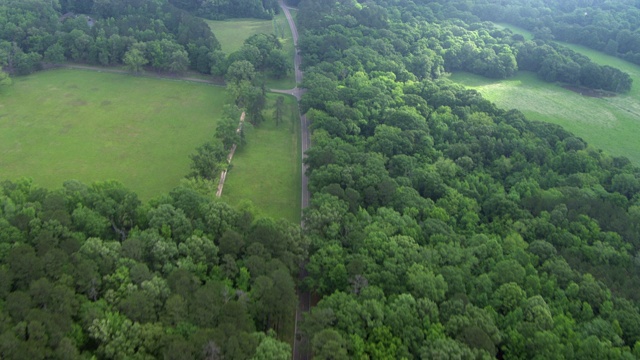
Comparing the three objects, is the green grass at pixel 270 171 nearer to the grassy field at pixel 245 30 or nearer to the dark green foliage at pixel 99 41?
the dark green foliage at pixel 99 41

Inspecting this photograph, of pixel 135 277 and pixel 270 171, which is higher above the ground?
pixel 135 277

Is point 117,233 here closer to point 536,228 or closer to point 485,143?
point 536,228

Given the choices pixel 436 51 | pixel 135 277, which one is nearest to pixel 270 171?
pixel 135 277

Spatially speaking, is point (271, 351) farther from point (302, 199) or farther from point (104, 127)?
point (104, 127)

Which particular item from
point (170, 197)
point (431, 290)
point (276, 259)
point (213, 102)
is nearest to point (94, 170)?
point (170, 197)

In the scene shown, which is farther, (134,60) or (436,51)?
(436,51)

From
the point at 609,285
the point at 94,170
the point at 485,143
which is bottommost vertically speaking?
the point at 94,170

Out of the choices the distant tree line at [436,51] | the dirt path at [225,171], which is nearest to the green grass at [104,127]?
the dirt path at [225,171]
